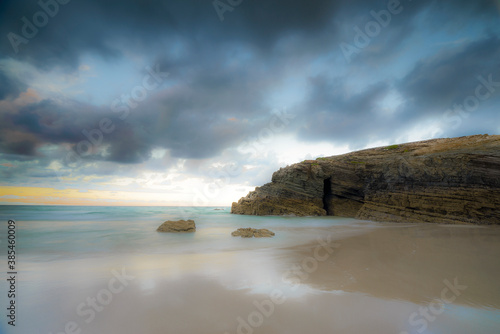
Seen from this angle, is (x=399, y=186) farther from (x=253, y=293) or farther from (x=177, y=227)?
(x=253, y=293)

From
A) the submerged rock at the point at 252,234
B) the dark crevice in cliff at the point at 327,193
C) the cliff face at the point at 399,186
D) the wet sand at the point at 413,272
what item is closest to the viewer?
the wet sand at the point at 413,272

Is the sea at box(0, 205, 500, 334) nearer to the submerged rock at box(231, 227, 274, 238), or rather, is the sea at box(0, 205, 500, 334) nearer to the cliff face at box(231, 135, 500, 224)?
the submerged rock at box(231, 227, 274, 238)

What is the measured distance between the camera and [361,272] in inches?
167

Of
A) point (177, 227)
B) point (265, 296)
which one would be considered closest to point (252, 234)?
point (177, 227)

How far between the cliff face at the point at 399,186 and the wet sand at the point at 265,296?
47.0 feet

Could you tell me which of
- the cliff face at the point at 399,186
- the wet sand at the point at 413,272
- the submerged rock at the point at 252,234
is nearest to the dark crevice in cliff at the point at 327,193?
the cliff face at the point at 399,186

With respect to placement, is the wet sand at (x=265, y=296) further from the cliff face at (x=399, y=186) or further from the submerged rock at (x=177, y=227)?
the cliff face at (x=399, y=186)

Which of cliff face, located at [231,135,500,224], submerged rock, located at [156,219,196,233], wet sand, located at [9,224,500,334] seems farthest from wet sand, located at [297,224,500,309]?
cliff face, located at [231,135,500,224]

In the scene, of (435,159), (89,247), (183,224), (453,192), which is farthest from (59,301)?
(435,159)

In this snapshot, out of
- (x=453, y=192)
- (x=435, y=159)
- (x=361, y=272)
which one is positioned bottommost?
(x=361, y=272)

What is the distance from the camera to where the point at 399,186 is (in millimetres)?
19031

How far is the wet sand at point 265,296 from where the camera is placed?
244 cm

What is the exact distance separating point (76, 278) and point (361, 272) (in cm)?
564

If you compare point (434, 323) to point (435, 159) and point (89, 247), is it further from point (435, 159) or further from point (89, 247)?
point (435, 159)
